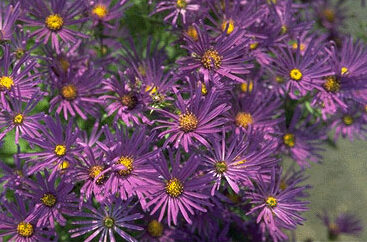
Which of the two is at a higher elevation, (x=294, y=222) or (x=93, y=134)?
(x=93, y=134)

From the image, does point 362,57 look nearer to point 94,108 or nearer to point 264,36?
point 264,36

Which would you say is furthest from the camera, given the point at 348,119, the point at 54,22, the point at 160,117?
the point at 348,119

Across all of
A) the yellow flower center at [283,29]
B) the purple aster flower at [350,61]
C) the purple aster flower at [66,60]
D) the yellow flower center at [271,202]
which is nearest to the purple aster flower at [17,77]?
the purple aster flower at [66,60]

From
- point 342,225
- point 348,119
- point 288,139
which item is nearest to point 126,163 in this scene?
point 288,139

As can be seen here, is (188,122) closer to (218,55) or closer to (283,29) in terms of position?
(218,55)

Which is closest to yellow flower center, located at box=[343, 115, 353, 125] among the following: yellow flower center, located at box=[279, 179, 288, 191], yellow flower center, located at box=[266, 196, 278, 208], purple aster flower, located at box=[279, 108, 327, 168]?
purple aster flower, located at box=[279, 108, 327, 168]

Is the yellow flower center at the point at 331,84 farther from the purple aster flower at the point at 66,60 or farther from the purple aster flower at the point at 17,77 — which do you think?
the purple aster flower at the point at 17,77

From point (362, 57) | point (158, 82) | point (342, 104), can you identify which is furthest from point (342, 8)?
A: point (158, 82)
